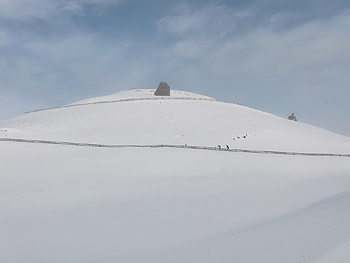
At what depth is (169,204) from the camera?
44.2ft

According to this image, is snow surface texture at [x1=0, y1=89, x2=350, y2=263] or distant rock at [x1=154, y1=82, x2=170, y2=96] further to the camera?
distant rock at [x1=154, y1=82, x2=170, y2=96]

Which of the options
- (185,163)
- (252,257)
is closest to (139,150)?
(185,163)

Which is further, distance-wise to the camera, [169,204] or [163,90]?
[163,90]

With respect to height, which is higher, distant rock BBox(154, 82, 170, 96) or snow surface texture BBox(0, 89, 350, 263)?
distant rock BBox(154, 82, 170, 96)

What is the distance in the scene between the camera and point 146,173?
17969mm

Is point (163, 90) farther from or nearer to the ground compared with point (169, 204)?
farther from the ground

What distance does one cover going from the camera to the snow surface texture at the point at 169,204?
28.8 feet

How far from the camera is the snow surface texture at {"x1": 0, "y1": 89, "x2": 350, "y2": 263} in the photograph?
8.79m

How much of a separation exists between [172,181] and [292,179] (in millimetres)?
8684

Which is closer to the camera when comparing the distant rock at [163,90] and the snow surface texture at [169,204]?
the snow surface texture at [169,204]

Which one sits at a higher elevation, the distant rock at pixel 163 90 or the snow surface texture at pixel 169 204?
the distant rock at pixel 163 90

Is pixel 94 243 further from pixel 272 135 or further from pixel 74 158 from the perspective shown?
pixel 272 135

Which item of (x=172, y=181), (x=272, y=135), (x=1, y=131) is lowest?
(x=172, y=181)

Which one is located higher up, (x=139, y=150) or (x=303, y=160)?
(x=139, y=150)
